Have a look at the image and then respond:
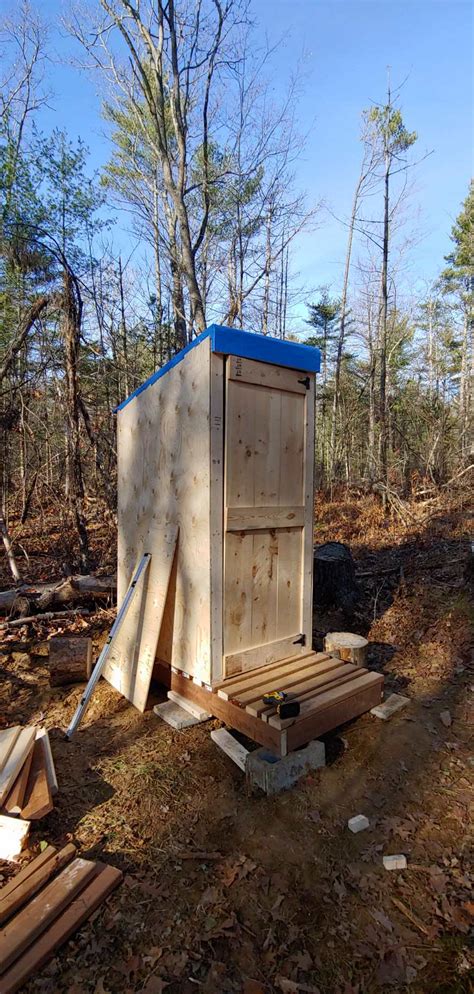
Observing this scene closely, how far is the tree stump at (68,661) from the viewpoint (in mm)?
3891

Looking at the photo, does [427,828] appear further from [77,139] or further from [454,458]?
[77,139]

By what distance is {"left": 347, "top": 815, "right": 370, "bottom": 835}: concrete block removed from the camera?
2.33 m

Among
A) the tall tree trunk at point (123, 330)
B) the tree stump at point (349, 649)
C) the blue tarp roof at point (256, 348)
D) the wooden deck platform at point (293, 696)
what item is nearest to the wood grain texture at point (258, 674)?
the wooden deck platform at point (293, 696)

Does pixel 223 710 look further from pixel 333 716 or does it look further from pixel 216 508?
pixel 216 508

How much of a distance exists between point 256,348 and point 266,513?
1.18m

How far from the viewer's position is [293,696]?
286 cm

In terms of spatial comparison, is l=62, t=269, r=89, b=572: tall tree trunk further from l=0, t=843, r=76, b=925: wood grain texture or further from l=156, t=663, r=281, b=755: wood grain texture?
l=0, t=843, r=76, b=925: wood grain texture

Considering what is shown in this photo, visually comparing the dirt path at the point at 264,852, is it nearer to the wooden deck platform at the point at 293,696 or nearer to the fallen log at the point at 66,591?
the wooden deck platform at the point at 293,696

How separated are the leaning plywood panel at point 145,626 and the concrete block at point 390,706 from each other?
5.62ft

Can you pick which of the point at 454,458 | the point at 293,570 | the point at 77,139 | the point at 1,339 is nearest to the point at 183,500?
the point at 293,570

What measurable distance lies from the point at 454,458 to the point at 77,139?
45.6 feet

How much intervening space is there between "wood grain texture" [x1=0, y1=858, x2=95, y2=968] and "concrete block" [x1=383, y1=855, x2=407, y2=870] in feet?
4.42

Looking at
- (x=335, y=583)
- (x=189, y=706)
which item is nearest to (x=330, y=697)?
(x=189, y=706)

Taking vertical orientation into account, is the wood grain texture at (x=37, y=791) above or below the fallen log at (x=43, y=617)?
below
